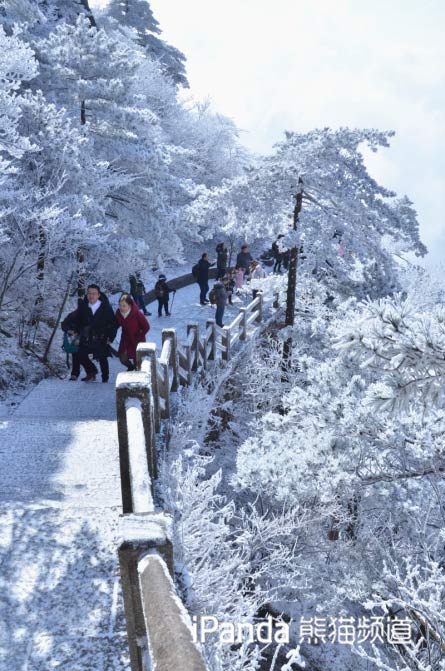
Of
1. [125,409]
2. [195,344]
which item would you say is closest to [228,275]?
[195,344]

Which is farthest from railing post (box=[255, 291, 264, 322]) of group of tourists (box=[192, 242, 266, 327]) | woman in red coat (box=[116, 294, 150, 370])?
woman in red coat (box=[116, 294, 150, 370])

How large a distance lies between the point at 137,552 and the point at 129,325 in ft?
20.0

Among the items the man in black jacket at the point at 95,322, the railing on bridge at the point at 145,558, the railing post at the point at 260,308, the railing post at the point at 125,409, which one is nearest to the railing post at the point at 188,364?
the man in black jacket at the point at 95,322

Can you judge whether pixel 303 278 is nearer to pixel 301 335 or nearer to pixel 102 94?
pixel 301 335

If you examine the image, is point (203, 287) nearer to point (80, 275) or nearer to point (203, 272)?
point (203, 272)

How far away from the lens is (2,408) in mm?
9438

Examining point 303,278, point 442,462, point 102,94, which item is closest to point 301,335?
point 303,278

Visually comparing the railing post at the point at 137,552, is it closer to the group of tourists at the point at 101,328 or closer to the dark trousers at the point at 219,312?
the group of tourists at the point at 101,328

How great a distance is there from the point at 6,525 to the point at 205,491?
2.01m

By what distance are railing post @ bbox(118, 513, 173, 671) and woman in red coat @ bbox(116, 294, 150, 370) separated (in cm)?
579

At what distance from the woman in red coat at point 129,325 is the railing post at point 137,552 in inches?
228

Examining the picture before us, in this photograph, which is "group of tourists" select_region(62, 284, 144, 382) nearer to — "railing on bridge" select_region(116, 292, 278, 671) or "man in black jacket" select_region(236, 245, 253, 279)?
"railing on bridge" select_region(116, 292, 278, 671)

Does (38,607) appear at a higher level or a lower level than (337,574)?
higher

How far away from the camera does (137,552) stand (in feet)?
8.52
